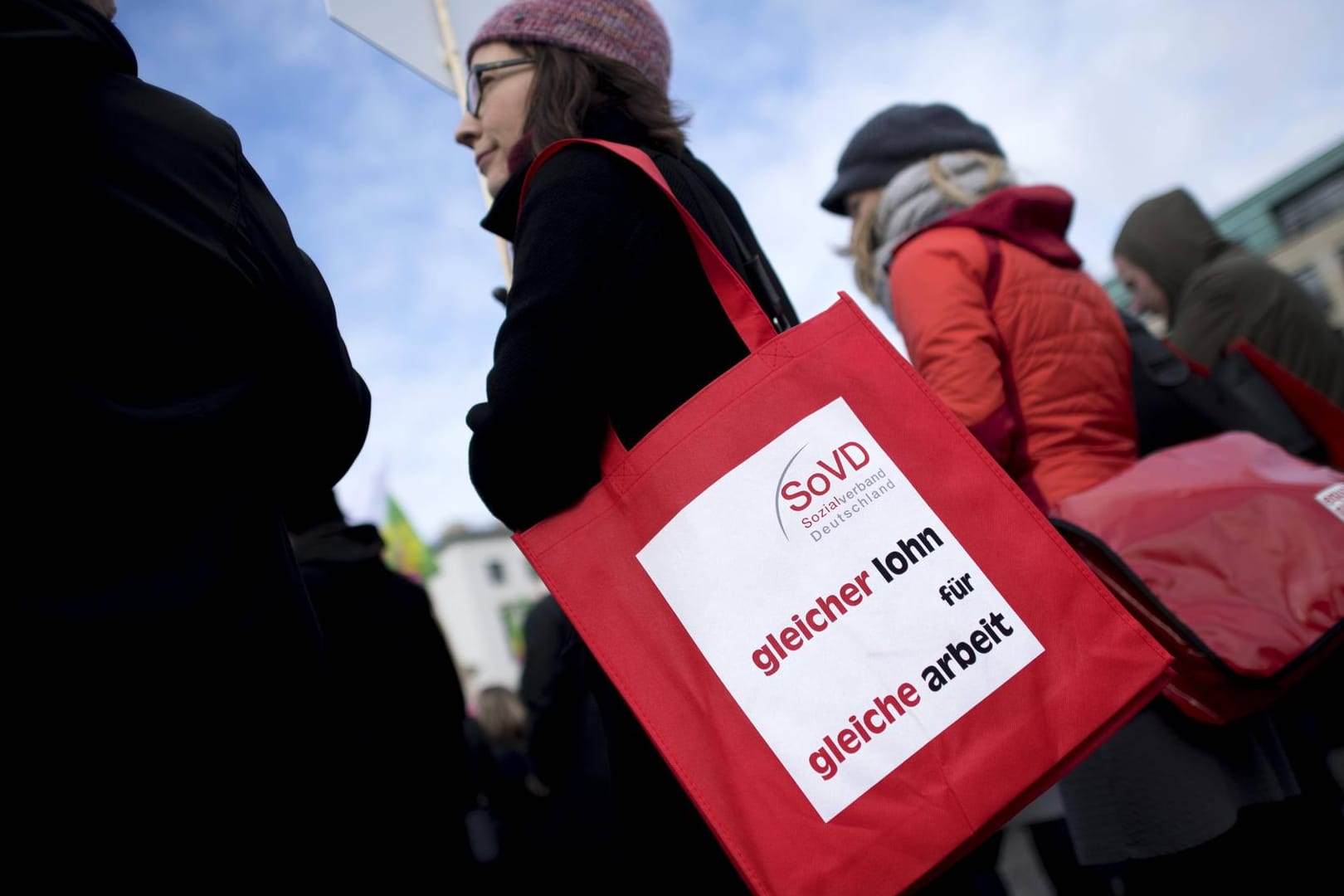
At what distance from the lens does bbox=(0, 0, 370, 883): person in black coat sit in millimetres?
1163

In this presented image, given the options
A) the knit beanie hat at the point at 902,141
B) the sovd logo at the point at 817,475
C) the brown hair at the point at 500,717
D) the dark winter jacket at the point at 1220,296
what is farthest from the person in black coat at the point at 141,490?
the brown hair at the point at 500,717

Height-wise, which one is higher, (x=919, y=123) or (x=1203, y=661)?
(x=919, y=123)

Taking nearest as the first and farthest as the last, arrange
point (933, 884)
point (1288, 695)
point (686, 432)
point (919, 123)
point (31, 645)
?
point (31, 645), point (686, 432), point (933, 884), point (1288, 695), point (919, 123)

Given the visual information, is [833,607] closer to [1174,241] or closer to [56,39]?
[56,39]

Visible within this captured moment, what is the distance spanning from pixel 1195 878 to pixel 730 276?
153cm

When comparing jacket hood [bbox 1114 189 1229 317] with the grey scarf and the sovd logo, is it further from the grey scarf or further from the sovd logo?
the sovd logo

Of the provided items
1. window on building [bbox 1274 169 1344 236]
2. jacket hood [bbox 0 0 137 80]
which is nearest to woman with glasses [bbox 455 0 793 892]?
jacket hood [bbox 0 0 137 80]

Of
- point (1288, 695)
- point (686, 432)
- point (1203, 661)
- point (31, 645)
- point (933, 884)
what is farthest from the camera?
point (1288, 695)

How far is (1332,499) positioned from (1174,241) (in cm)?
185

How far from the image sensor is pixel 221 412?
134 cm

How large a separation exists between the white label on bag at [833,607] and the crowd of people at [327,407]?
0.23 meters

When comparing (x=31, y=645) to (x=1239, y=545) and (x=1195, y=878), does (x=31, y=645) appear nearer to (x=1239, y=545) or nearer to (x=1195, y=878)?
(x=1239, y=545)

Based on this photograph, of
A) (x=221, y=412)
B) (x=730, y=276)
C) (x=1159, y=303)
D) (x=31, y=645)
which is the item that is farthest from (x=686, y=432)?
(x=1159, y=303)

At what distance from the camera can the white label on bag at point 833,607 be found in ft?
4.70
